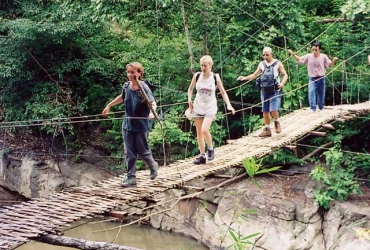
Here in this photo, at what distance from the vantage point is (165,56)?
7387mm

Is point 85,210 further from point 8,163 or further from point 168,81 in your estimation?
point 8,163

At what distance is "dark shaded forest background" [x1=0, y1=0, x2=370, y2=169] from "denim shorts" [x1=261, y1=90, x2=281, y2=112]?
1.64m

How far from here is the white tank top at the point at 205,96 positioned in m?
3.97

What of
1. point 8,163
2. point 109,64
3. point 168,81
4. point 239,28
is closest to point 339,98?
point 239,28

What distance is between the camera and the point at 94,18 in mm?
6934

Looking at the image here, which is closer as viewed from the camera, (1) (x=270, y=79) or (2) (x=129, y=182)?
(2) (x=129, y=182)

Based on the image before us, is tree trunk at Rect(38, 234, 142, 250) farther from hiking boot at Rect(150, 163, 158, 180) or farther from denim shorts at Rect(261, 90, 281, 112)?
denim shorts at Rect(261, 90, 281, 112)

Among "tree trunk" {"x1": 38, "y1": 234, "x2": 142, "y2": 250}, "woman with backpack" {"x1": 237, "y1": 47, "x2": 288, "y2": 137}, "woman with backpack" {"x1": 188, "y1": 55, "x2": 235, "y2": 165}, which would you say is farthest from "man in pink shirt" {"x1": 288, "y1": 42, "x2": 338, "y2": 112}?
"tree trunk" {"x1": 38, "y1": 234, "x2": 142, "y2": 250}

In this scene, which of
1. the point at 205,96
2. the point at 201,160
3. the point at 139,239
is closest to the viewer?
the point at 205,96

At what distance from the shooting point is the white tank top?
156 inches

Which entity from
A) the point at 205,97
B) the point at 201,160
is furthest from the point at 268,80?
the point at 201,160

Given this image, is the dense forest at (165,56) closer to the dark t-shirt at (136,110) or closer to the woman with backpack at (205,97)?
the woman with backpack at (205,97)

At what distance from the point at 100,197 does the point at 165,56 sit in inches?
168

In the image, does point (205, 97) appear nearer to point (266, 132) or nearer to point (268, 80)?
point (268, 80)
